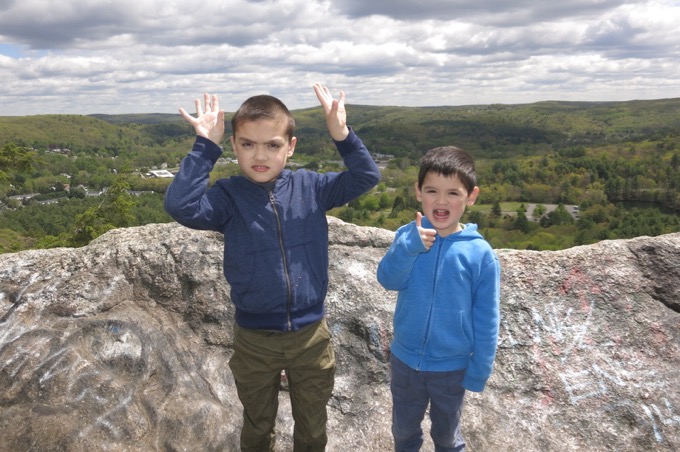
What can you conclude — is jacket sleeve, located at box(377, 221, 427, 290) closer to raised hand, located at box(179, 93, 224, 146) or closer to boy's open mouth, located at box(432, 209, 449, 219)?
boy's open mouth, located at box(432, 209, 449, 219)

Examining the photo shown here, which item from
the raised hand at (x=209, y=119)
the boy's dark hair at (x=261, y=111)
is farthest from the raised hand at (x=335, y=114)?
the raised hand at (x=209, y=119)

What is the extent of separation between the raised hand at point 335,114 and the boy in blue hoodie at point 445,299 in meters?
0.60

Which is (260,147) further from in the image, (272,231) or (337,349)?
(337,349)

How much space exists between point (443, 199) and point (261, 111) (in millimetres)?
1359

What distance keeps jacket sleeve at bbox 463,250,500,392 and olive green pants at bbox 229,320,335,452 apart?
3.49 ft

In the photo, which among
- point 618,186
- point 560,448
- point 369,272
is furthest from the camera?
point 618,186

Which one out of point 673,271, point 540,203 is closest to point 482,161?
point 540,203

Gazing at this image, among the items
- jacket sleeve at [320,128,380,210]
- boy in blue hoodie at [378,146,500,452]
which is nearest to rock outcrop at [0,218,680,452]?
boy in blue hoodie at [378,146,500,452]

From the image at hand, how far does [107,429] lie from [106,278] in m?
1.88

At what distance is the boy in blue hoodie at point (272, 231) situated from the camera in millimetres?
3055

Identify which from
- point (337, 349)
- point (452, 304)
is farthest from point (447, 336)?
point (337, 349)

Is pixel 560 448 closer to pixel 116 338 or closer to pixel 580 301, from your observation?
pixel 580 301

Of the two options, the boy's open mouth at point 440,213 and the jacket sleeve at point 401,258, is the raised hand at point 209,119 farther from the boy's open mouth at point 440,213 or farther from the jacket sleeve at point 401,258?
the boy's open mouth at point 440,213

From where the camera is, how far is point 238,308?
334 cm
